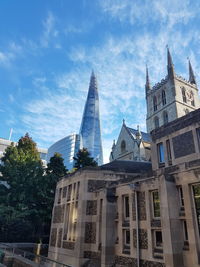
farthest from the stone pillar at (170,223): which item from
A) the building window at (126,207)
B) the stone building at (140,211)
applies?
the building window at (126,207)

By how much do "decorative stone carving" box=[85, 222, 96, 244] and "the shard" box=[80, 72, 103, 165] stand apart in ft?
385

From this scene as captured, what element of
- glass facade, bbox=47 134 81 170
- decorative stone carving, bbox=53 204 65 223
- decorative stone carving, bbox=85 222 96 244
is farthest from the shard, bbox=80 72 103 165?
decorative stone carving, bbox=85 222 96 244

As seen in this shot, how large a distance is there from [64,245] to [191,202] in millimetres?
13915

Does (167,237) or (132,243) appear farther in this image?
(132,243)

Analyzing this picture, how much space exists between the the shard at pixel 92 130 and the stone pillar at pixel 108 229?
392 ft

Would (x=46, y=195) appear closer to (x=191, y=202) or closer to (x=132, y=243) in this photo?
(x=132, y=243)

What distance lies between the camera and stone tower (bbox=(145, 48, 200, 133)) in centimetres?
4428

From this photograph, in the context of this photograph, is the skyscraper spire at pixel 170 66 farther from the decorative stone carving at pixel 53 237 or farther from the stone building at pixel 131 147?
the decorative stone carving at pixel 53 237

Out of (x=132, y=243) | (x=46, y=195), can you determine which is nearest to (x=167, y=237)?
(x=132, y=243)

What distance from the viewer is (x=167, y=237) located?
34.9ft

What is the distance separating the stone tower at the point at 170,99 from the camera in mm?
44281

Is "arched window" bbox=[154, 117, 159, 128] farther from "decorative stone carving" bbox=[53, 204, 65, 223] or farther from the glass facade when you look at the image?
the glass facade

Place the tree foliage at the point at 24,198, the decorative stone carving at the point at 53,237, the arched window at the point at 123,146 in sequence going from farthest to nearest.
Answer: the arched window at the point at 123,146 < the tree foliage at the point at 24,198 < the decorative stone carving at the point at 53,237

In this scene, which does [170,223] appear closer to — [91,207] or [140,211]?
[140,211]
